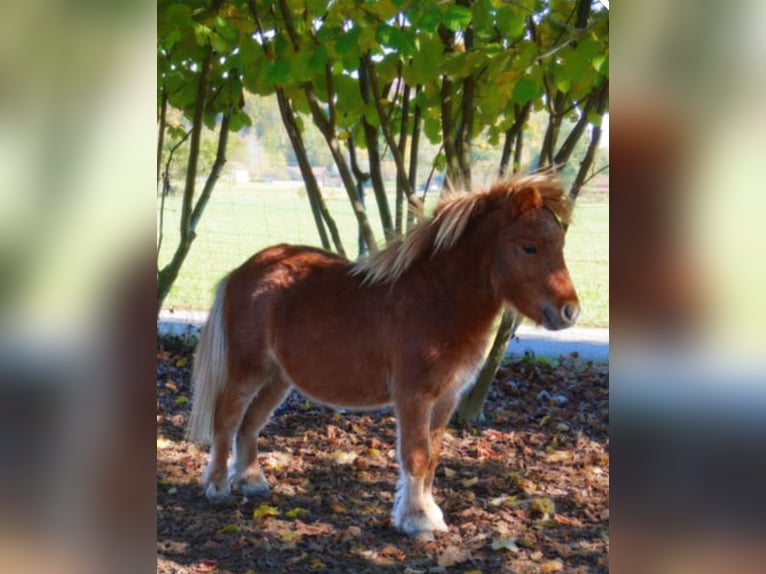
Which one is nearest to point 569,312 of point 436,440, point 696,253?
point 436,440

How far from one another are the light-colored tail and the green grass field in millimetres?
2764

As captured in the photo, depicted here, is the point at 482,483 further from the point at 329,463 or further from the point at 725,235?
the point at 725,235

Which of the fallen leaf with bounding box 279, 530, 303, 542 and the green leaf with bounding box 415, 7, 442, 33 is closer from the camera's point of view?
the green leaf with bounding box 415, 7, 442, 33

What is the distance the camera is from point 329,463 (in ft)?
15.4

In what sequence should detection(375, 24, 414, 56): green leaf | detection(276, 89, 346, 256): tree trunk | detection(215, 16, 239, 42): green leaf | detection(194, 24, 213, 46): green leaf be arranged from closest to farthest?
detection(375, 24, 414, 56): green leaf, detection(194, 24, 213, 46): green leaf, detection(215, 16, 239, 42): green leaf, detection(276, 89, 346, 256): tree trunk

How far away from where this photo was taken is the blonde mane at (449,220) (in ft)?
11.8

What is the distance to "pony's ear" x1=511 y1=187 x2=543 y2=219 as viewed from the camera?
3484 millimetres

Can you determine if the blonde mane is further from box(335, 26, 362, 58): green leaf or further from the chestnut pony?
box(335, 26, 362, 58): green leaf

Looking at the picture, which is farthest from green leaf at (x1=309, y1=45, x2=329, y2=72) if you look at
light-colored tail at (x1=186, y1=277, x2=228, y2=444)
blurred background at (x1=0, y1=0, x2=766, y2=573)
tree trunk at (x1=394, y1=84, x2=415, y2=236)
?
blurred background at (x1=0, y1=0, x2=766, y2=573)

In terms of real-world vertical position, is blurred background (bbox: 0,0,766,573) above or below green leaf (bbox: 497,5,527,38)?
below

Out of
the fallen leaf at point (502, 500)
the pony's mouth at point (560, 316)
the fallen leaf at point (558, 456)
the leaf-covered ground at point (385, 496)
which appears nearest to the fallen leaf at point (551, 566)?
the leaf-covered ground at point (385, 496)

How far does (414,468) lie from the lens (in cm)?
365

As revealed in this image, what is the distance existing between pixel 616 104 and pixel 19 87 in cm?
75

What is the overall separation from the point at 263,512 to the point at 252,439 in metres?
0.42
